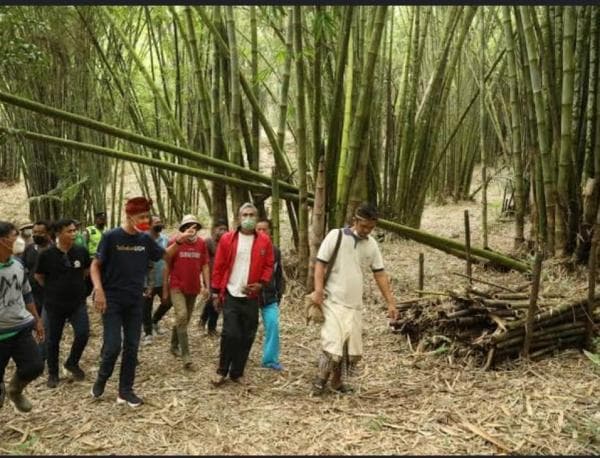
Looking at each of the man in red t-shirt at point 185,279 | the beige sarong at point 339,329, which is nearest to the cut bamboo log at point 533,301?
the beige sarong at point 339,329

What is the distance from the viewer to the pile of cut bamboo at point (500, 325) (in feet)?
12.6

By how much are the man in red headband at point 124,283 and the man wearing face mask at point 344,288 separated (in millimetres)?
1002

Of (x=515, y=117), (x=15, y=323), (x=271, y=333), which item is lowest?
(x=271, y=333)

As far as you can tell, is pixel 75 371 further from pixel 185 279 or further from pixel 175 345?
pixel 185 279

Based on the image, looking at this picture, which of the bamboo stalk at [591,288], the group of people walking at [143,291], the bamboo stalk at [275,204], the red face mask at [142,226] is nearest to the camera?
the group of people walking at [143,291]

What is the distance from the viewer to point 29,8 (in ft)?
18.4

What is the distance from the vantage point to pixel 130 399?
11.0ft

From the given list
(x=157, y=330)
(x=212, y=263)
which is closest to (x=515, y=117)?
(x=212, y=263)

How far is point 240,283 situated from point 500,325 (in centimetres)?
164

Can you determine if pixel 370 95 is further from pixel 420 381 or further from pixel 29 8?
pixel 29 8

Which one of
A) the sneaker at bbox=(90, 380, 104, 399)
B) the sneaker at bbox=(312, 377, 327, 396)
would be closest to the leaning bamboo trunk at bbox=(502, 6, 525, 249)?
the sneaker at bbox=(312, 377, 327, 396)

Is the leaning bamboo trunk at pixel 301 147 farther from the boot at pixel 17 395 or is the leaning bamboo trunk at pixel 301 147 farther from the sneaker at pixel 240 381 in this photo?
the boot at pixel 17 395

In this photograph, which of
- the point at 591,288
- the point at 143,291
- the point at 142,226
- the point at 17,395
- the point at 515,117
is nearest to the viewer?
the point at 17,395

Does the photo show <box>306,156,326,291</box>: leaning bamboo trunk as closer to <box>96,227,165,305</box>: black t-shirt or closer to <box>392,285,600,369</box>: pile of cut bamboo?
<box>392,285,600,369</box>: pile of cut bamboo
